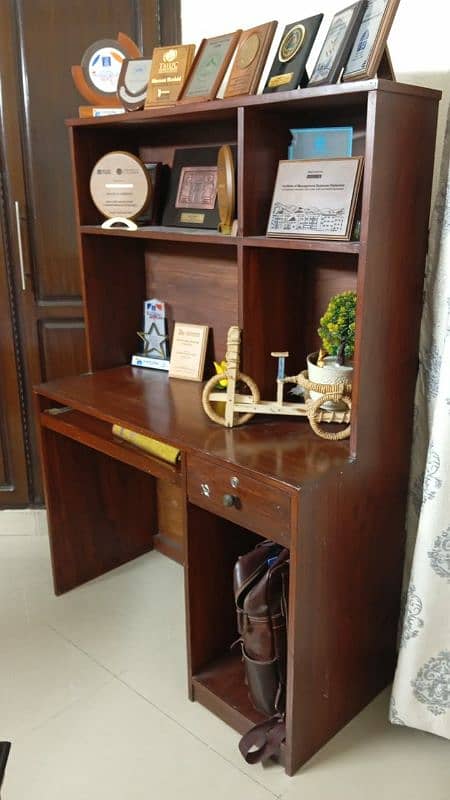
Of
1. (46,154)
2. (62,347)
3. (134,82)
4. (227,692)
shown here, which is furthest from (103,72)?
(227,692)

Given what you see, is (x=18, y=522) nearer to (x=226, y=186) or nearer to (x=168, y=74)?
(x=226, y=186)

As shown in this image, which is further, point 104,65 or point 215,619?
point 104,65

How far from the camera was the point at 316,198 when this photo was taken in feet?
5.01

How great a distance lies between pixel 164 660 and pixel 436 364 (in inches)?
45.7

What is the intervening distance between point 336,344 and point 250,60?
69 centimetres

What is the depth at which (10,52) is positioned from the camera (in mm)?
2295

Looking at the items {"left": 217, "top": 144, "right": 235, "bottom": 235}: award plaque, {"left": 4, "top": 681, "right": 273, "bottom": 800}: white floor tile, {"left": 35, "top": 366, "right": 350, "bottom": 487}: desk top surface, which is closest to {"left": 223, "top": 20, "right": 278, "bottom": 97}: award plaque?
{"left": 217, "top": 144, "right": 235, "bottom": 235}: award plaque

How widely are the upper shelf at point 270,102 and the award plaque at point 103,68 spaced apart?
0.37 ft

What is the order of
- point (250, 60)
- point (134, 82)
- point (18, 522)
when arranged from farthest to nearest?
point (18, 522) < point (134, 82) < point (250, 60)

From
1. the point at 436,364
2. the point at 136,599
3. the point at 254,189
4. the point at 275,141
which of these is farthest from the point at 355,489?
the point at 136,599

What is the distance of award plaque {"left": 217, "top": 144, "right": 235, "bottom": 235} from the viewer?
67.3 inches

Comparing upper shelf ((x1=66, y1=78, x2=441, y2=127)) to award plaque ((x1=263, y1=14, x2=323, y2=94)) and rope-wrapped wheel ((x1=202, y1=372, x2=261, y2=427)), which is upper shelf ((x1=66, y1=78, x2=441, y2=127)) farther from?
rope-wrapped wheel ((x1=202, y1=372, x2=261, y2=427))

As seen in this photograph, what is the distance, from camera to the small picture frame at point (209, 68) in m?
1.67

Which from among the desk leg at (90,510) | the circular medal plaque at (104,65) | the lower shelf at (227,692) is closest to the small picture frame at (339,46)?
the circular medal plaque at (104,65)
